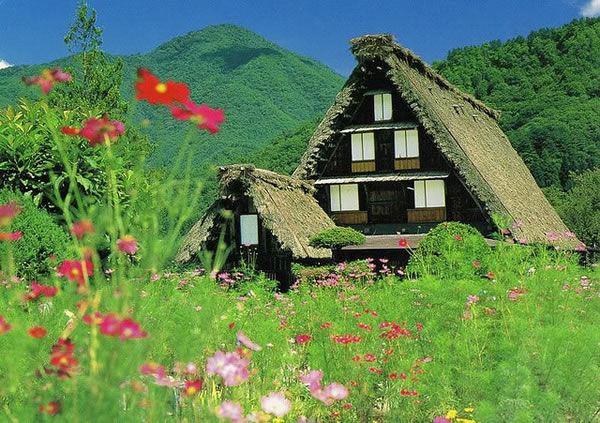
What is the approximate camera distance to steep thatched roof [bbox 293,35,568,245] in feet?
71.9

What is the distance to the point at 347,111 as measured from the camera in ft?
80.1

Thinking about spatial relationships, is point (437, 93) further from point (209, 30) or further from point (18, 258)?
point (209, 30)

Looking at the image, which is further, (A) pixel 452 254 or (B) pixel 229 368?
(A) pixel 452 254

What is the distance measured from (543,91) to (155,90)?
45044 mm

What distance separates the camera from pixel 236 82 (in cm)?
7669

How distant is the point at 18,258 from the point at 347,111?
1652 centimetres

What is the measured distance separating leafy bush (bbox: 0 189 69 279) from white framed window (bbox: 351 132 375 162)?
49.8 feet

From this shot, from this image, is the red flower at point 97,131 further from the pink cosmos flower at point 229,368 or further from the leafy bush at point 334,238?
the leafy bush at point 334,238

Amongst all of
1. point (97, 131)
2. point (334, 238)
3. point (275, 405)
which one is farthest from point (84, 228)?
point (334, 238)

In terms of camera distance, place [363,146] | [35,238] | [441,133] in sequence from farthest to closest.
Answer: [363,146], [441,133], [35,238]

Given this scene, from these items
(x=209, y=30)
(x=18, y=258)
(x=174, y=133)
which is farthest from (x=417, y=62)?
(x=209, y=30)

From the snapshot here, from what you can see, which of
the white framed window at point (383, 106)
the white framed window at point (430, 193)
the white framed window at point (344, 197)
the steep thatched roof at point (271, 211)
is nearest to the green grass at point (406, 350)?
the steep thatched roof at point (271, 211)

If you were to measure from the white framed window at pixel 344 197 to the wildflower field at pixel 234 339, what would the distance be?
15371 millimetres

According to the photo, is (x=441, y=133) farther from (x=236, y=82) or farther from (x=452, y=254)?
(x=236, y=82)
